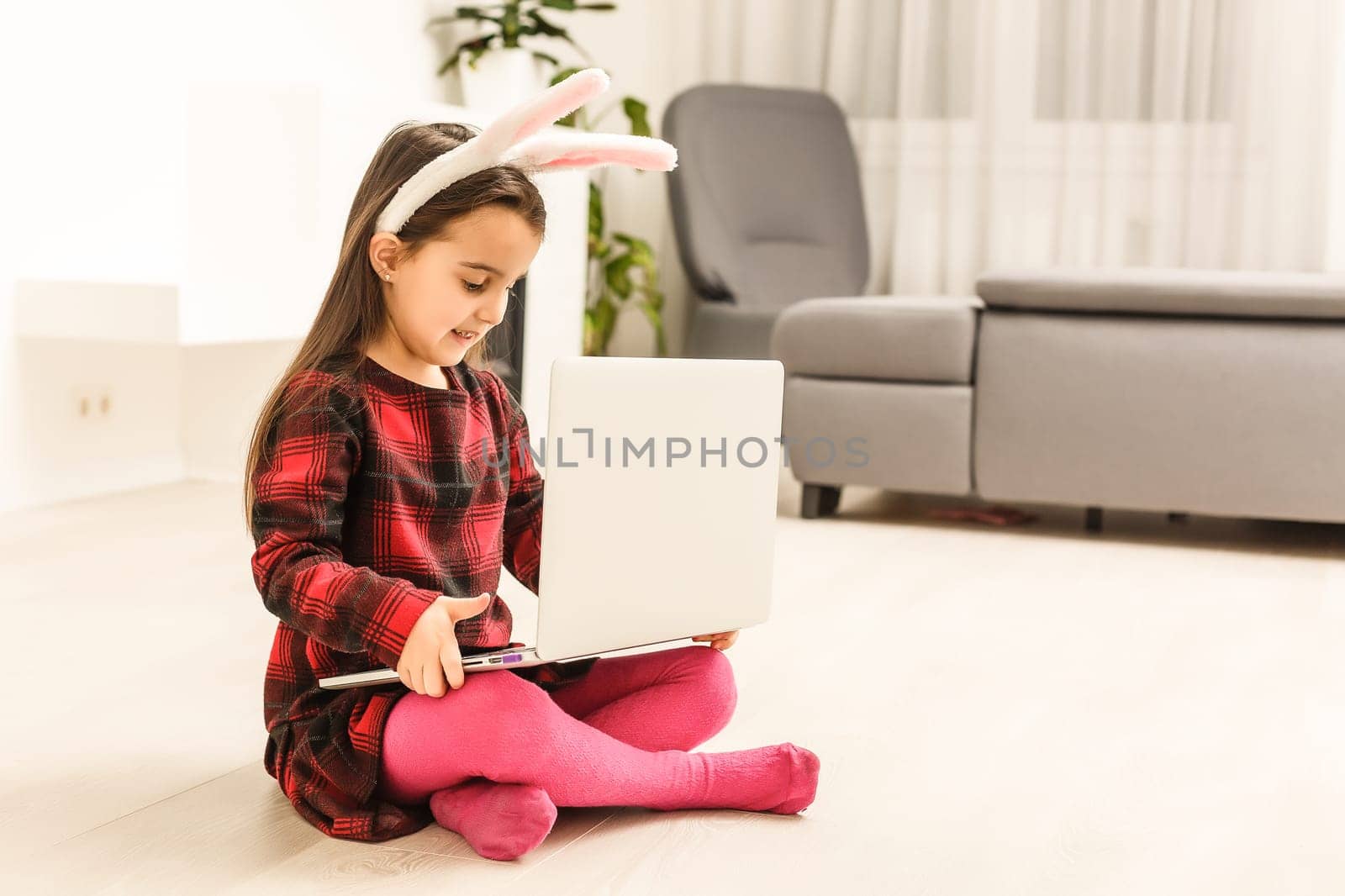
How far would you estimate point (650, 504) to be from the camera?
1.07m

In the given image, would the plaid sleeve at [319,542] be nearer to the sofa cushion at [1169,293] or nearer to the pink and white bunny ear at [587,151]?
the pink and white bunny ear at [587,151]

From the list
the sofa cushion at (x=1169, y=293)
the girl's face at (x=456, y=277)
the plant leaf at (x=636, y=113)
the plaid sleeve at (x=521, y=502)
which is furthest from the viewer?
the plant leaf at (x=636, y=113)

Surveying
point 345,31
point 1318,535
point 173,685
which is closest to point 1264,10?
point 1318,535

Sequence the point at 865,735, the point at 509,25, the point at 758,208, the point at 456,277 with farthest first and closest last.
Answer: the point at 758,208 < the point at 509,25 < the point at 865,735 < the point at 456,277

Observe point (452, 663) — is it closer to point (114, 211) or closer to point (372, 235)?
point (372, 235)

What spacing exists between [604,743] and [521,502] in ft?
0.83

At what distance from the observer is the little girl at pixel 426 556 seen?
1.04 meters

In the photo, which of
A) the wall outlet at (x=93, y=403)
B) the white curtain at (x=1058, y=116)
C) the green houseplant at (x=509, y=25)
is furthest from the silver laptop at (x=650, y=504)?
the white curtain at (x=1058, y=116)

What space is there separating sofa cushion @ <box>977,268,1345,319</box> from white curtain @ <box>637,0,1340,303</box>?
1309 mm

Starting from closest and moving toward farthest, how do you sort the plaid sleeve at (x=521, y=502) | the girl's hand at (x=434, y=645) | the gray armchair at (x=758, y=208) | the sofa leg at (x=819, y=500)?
the girl's hand at (x=434, y=645)
the plaid sleeve at (x=521, y=502)
the sofa leg at (x=819, y=500)
the gray armchair at (x=758, y=208)

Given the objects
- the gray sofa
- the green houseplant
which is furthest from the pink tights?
the green houseplant

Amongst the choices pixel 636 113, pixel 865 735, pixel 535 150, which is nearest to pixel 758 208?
pixel 636 113

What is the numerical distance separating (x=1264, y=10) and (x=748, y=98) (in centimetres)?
139

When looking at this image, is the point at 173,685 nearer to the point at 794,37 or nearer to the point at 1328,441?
the point at 1328,441
